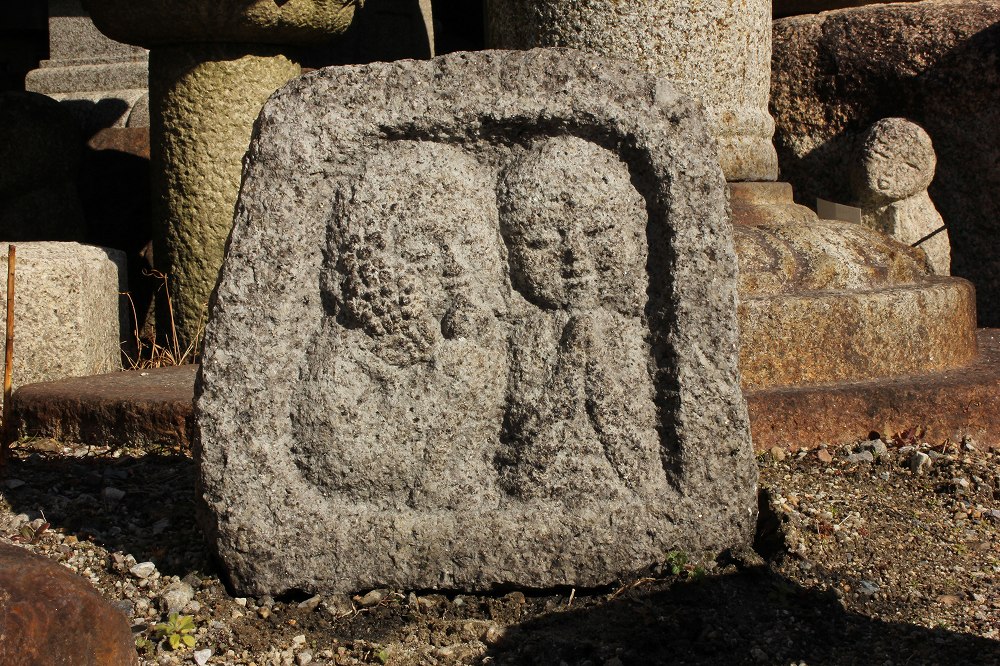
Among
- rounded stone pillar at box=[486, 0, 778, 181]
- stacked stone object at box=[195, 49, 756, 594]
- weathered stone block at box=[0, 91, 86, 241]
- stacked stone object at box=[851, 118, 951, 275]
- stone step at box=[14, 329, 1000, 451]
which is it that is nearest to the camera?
stacked stone object at box=[195, 49, 756, 594]

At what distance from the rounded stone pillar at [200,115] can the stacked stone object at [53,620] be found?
214cm

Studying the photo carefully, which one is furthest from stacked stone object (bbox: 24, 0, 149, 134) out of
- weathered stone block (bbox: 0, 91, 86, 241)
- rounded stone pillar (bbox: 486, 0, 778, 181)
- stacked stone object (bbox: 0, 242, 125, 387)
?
rounded stone pillar (bbox: 486, 0, 778, 181)

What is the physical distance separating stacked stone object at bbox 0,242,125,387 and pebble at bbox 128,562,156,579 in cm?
124

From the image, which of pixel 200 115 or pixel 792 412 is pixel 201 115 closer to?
pixel 200 115

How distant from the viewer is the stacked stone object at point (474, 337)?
207 centimetres

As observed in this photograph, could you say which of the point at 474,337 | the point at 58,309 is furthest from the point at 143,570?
the point at 58,309

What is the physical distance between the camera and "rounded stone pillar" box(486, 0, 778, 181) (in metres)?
3.67

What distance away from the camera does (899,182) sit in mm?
4523

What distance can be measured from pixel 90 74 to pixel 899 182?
380 centimetres

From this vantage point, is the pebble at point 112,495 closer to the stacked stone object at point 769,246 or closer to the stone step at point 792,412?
the stone step at point 792,412

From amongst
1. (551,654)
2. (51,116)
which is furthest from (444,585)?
(51,116)

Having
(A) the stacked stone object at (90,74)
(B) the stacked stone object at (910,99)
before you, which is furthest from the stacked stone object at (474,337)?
(A) the stacked stone object at (90,74)

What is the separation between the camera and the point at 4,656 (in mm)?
1507

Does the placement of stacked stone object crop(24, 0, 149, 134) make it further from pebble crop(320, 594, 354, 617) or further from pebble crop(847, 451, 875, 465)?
pebble crop(847, 451, 875, 465)
